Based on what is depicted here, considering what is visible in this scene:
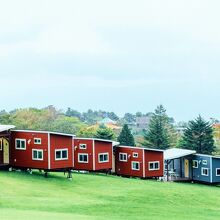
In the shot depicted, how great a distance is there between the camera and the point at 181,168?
50.1 metres

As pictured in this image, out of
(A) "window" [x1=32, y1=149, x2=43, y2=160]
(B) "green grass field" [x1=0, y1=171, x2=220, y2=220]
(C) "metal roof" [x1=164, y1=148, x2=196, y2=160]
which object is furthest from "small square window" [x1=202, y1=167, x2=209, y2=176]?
(A) "window" [x1=32, y1=149, x2=43, y2=160]

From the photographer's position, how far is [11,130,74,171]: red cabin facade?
3566 centimetres

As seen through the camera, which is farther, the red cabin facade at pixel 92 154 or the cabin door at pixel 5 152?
the red cabin facade at pixel 92 154

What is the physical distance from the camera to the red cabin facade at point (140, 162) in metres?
44.5

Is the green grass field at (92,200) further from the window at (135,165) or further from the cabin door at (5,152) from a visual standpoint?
the window at (135,165)

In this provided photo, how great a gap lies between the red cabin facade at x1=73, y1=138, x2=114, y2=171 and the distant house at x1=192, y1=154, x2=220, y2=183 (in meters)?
9.51

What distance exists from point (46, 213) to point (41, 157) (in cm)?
1604

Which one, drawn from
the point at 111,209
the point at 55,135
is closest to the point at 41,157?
the point at 55,135

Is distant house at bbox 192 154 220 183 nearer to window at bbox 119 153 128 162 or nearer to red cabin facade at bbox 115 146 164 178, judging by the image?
red cabin facade at bbox 115 146 164 178

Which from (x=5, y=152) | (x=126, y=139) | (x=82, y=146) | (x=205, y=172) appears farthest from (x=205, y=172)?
(x=126, y=139)

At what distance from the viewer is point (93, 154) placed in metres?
41.8

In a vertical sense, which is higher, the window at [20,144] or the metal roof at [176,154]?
the window at [20,144]

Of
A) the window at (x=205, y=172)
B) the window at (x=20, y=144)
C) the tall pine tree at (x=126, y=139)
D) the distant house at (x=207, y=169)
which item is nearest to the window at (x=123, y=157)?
the distant house at (x=207, y=169)

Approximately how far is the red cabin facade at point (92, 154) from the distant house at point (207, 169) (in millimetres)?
9507
